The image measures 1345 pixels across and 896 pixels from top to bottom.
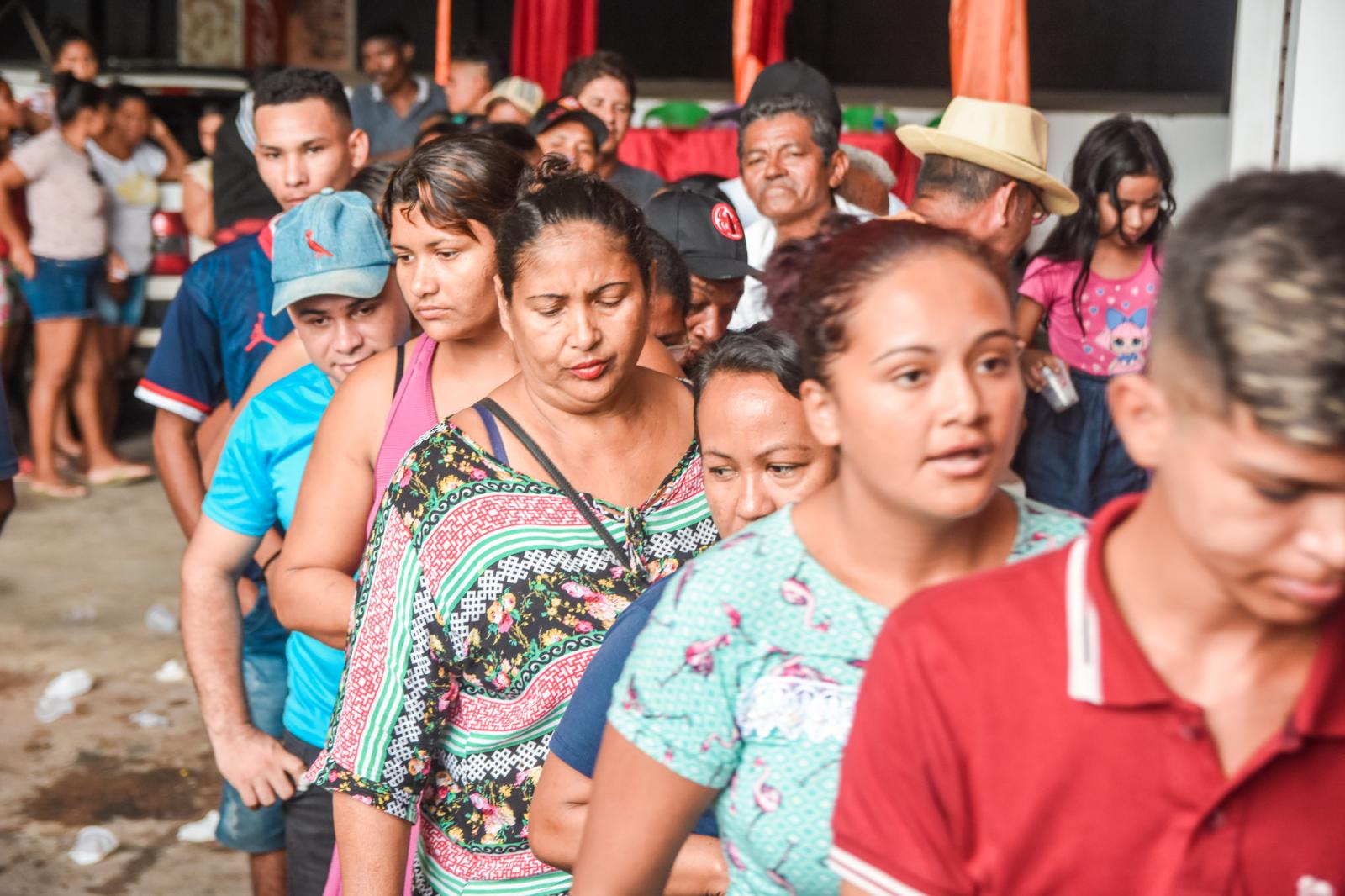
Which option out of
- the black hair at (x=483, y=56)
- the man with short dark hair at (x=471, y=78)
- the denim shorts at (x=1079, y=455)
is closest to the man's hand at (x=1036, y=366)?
the denim shorts at (x=1079, y=455)

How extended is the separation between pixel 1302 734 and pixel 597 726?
2.52 feet

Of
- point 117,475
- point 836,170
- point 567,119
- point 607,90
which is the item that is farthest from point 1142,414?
point 117,475

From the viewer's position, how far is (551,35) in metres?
8.26

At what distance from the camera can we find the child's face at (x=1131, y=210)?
159 inches

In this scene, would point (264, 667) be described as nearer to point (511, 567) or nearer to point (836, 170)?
point (511, 567)

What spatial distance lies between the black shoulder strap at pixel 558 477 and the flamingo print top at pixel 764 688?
0.53 metres

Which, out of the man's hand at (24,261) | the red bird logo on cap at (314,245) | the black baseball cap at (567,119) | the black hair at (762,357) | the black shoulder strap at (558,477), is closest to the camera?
the black hair at (762,357)

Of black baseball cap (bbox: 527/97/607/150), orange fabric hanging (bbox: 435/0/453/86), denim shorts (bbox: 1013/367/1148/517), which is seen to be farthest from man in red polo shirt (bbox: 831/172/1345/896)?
orange fabric hanging (bbox: 435/0/453/86)

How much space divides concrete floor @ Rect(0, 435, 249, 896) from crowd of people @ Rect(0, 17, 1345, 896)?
113 centimetres

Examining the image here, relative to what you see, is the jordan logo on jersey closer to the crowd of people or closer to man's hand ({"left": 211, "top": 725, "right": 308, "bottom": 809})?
the crowd of people

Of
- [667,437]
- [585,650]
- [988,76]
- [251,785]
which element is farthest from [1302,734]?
[988,76]

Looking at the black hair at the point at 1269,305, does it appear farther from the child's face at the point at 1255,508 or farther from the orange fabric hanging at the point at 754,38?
the orange fabric hanging at the point at 754,38

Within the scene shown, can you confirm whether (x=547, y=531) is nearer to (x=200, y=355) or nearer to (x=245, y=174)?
(x=200, y=355)

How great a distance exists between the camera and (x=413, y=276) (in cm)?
228
